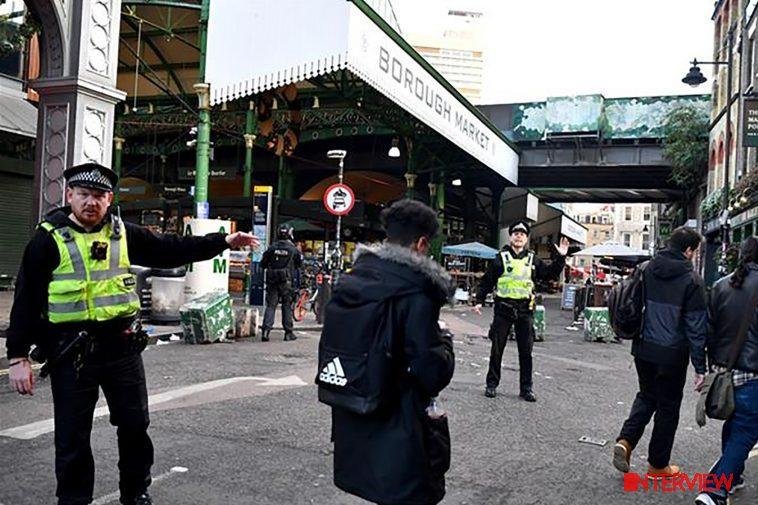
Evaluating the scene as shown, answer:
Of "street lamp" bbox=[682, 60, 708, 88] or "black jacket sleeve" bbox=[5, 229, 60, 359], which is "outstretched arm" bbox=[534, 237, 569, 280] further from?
"street lamp" bbox=[682, 60, 708, 88]

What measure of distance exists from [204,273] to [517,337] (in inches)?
281

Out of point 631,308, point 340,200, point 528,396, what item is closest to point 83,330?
point 631,308

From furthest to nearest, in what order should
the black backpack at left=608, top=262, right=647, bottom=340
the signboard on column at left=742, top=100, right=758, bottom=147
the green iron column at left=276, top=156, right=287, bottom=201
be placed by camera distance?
1. the green iron column at left=276, top=156, right=287, bottom=201
2. the signboard on column at left=742, top=100, right=758, bottom=147
3. the black backpack at left=608, top=262, right=647, bottom=340

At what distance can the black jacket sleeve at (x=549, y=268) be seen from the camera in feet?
23.5

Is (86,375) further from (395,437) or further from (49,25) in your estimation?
(49,25)

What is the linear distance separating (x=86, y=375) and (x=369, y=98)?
47.5ft

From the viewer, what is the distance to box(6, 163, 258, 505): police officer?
3.58 metres

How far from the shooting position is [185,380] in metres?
7.77

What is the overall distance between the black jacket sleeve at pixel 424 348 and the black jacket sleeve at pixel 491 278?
477 cm

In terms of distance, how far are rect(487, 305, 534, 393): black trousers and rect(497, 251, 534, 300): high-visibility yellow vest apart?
0.56 feet

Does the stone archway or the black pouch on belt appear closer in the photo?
the black pouch on belt

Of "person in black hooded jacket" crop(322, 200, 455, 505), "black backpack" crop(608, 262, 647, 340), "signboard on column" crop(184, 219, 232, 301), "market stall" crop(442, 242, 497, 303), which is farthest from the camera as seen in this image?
"market stall" crop(442, 242, 497, 303)

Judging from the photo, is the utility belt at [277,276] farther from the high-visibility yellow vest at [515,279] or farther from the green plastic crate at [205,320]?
the high-visibility yellow vest at [515,279]

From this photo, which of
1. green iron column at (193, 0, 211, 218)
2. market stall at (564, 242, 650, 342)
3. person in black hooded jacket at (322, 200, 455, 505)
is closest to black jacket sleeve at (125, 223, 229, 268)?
person in black hooded jacket at (322, 200, 455, 505)
